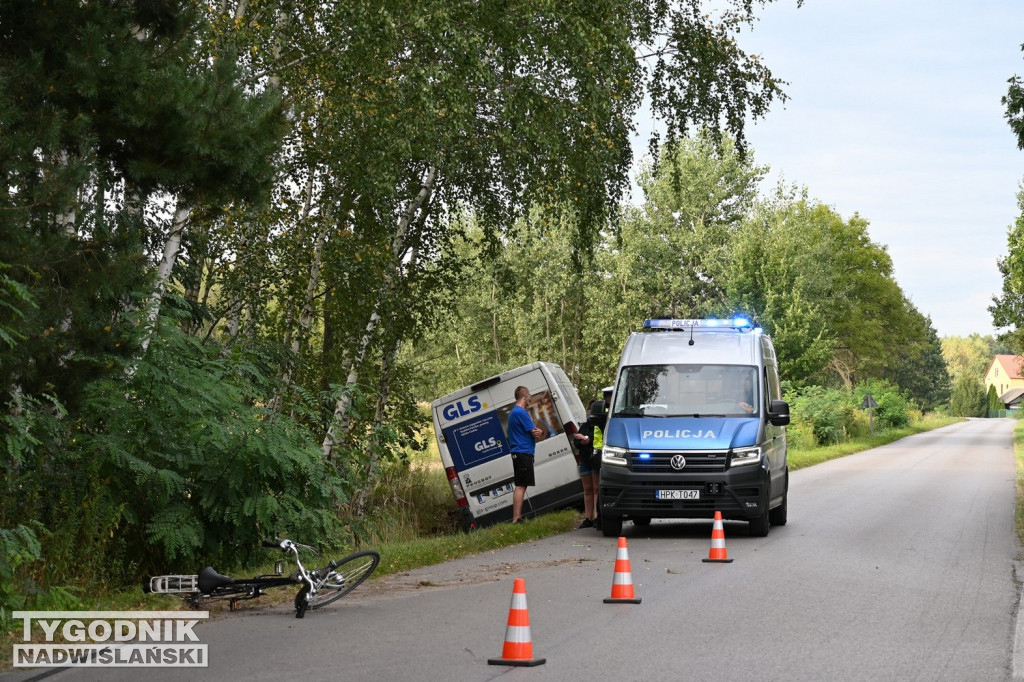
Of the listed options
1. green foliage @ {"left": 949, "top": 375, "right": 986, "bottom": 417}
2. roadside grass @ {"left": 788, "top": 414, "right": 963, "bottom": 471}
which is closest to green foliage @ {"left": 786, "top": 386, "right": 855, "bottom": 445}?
roadside grass @ {"left": 788, "top": 414, "right": 963, "bottom": 471}

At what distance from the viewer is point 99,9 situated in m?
9.87

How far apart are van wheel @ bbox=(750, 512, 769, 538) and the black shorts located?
3.14 meters

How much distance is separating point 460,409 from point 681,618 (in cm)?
996

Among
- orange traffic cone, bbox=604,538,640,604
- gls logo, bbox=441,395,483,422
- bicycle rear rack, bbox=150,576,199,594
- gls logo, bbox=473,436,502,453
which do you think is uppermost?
gls logo, bbox=441,395,483,422

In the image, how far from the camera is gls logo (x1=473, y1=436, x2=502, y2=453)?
19219 mm

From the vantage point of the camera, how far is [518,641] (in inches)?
309

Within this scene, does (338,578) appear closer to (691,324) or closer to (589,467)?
(589,467)

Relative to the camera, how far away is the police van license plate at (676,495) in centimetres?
1582

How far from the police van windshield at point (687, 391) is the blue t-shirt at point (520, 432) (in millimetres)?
1266

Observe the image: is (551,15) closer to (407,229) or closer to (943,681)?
(407,229)

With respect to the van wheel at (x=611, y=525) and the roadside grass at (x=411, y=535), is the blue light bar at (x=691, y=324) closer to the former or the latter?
the van wheel at (x=611, y=525)

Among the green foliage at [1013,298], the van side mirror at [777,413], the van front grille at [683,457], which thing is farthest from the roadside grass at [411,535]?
the green foliage at [1013,298]

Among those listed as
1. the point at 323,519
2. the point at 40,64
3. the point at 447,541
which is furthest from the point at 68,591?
the point at 447,541

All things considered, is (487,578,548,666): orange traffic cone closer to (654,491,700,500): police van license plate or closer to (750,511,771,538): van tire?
(654,491,700,500): police van license plate
